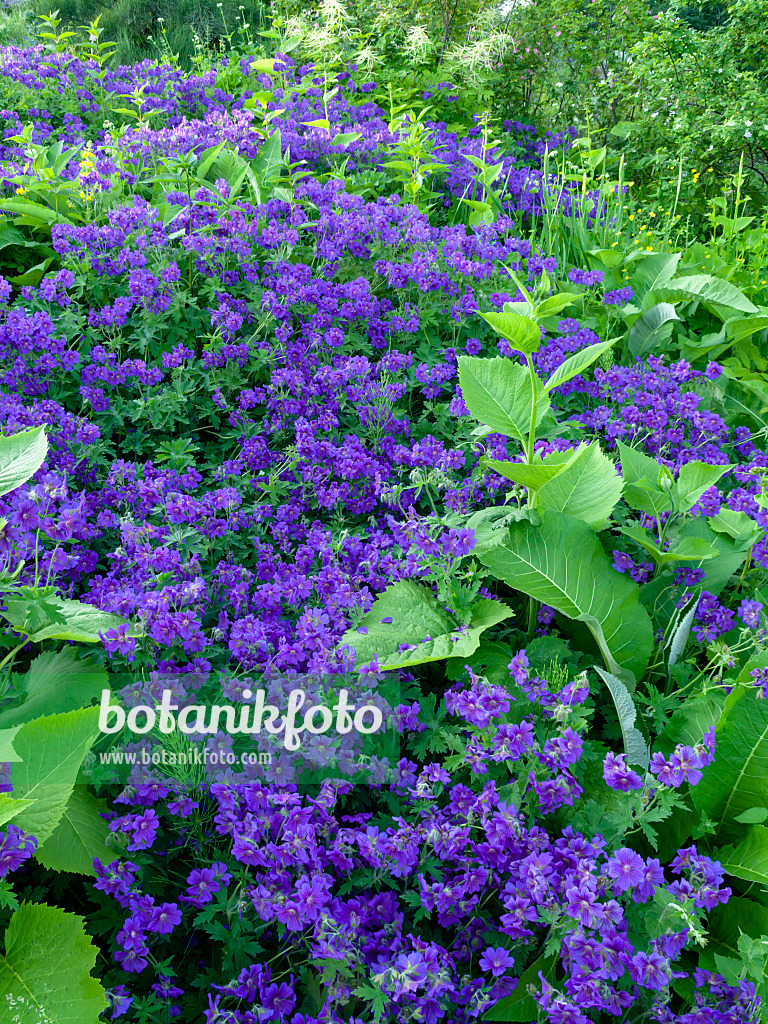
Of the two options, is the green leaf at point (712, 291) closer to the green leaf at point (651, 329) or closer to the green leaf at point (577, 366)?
the green leaf at point (651, 329)

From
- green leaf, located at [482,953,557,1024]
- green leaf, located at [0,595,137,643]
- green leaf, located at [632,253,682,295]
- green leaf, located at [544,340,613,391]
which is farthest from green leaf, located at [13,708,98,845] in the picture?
green leaf, located at [632,253,682,295]

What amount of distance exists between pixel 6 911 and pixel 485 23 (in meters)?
7.42

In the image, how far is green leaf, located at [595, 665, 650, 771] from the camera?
5.90ft

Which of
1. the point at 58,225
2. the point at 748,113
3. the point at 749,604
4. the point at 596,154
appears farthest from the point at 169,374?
the point at 748,113

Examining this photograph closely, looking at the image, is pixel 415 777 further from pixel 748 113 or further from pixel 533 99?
pixel 533 99

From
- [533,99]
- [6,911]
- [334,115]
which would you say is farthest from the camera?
A: [533,99]

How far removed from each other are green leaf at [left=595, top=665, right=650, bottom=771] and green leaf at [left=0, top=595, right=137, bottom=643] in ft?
3.82

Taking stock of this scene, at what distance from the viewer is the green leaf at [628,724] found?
1799 mm

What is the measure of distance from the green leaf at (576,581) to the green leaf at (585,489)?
0.09 metres

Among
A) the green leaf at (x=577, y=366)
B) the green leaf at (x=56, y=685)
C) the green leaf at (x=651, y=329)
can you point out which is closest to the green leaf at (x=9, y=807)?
the green leaf at (x=56, y=685)

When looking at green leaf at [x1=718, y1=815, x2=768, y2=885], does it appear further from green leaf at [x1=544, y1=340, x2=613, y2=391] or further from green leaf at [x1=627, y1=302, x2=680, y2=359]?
green leaf at [x1=627, y1=302, x2=680, y2=359]

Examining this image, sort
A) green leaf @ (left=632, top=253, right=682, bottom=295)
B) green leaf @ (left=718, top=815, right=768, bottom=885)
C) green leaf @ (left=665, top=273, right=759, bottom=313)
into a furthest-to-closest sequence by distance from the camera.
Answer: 1. green leaf @ (left=632, top=253, right=682, bottom=295)
2. green leaf @ (left=665, top=273, right=759, bottom=313)
3. green leaf @ (left=718, top=815, right=768, bottom=885)

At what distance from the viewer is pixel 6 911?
4.93 feet

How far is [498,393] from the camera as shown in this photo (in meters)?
2.34
